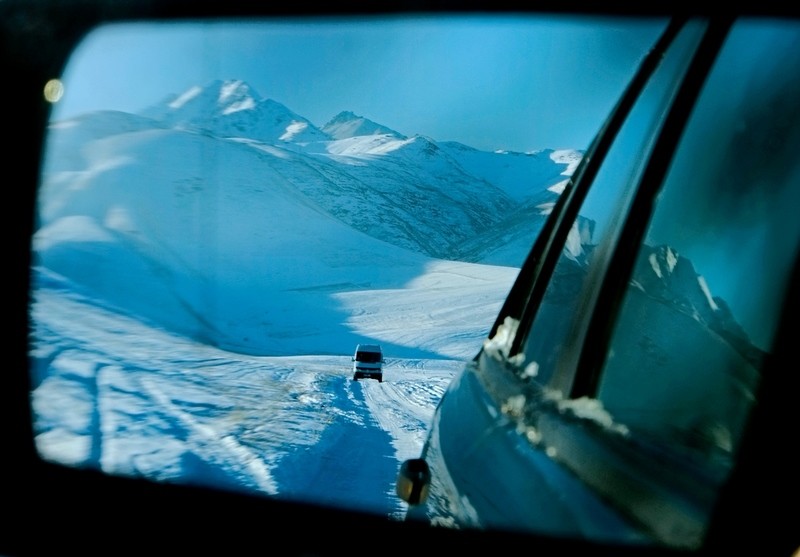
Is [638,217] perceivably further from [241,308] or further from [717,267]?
[241,308]

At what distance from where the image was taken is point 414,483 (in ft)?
6.40

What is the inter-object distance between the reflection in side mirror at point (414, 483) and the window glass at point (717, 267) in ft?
2.31

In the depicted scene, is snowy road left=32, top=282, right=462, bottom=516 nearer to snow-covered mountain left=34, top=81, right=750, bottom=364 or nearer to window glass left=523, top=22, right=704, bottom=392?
window glass left=523, top=22, right=704, bottom=392

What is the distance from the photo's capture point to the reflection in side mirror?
1934mm

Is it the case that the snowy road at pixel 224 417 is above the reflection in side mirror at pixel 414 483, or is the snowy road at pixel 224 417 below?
below

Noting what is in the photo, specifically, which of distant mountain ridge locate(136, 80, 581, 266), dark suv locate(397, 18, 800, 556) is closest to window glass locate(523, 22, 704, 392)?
dark suv locate(397, 18, 800, 556)

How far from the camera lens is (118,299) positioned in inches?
975

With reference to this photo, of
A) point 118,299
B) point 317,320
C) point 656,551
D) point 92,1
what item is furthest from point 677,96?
point 317,320

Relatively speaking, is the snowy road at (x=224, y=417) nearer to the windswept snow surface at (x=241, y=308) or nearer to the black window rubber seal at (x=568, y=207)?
the windswept snow surface at (x=241, y=308)

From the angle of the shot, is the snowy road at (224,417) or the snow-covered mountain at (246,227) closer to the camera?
the snowy road at (224,417)

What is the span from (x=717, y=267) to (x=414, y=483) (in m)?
1.11

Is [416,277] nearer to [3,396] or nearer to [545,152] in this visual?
[3,396]

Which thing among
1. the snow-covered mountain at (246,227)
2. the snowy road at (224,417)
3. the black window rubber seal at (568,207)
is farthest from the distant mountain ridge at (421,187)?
the black window rubber seal at (568,207)

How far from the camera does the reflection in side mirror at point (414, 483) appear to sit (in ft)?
6.34
